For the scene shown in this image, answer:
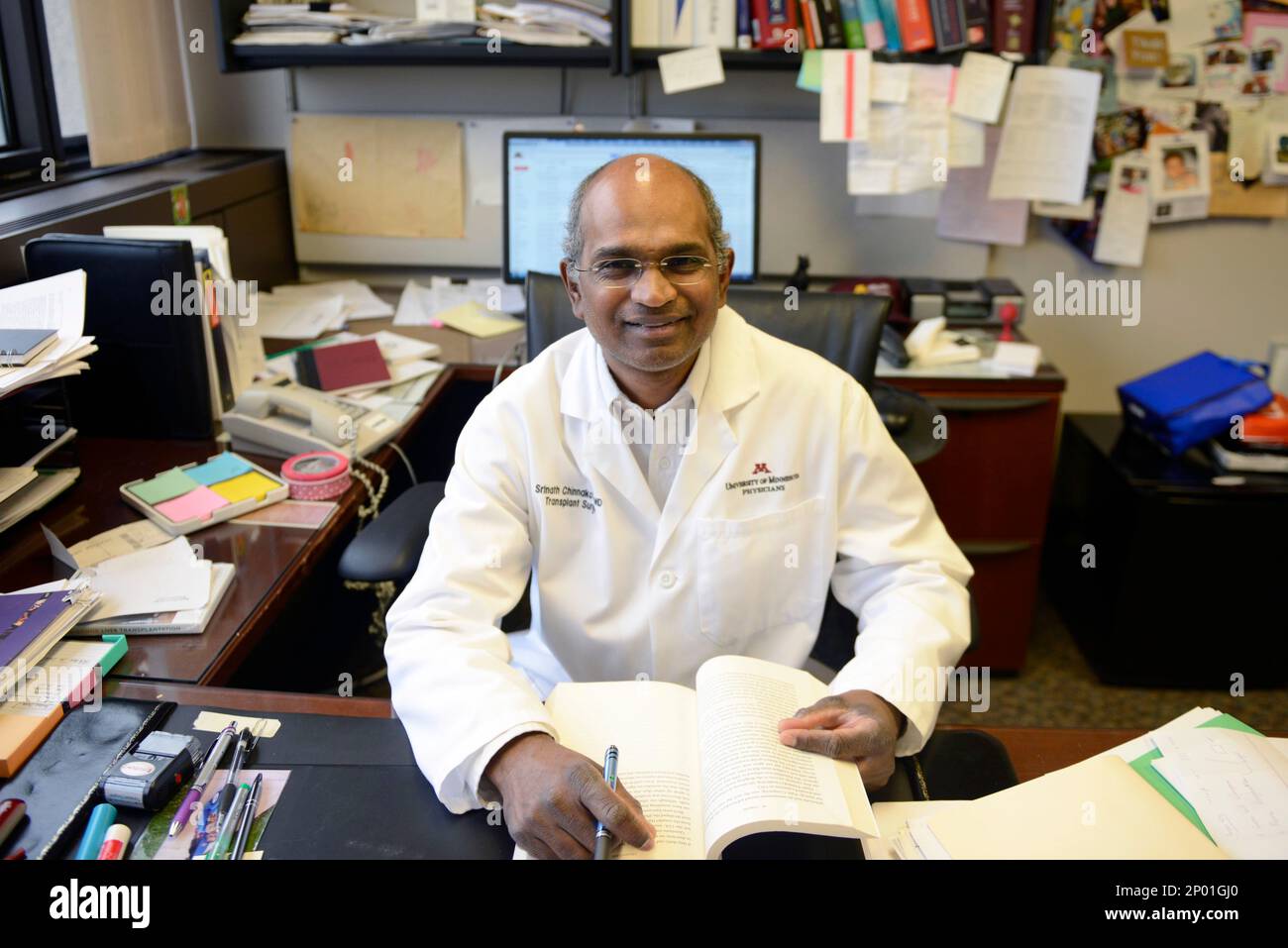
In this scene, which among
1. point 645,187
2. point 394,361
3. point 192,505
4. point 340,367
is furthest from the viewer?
point 394,361

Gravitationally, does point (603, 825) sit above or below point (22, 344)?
below

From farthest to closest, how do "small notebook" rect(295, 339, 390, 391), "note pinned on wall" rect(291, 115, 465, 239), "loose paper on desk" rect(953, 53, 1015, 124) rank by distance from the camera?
1. "note pinned on wall" rect(291, 115, 465, 239)
2. "loose paper on desk" rect(953, 53, 1015, 124)
3. "small notebook" rect(295, 339, 390, 391)

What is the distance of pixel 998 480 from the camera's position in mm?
2365

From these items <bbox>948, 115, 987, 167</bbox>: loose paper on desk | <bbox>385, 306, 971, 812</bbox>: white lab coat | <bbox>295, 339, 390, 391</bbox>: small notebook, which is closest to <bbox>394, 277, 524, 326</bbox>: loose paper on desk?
<bbox>295, 339, 390, 391</bbox>: small notebook

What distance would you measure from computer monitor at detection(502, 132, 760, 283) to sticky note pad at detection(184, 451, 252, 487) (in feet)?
2.91

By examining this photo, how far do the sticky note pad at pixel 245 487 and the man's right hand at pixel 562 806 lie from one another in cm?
82

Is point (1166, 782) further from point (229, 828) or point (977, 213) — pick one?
point (977, 213)

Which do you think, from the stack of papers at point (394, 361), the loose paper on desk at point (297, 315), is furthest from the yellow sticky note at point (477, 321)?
the loose paper on desk at point (297, 315)

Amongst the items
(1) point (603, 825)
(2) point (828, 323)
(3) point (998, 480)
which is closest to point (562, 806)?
(1) point (603, 825)

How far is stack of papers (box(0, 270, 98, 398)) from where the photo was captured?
1412mm

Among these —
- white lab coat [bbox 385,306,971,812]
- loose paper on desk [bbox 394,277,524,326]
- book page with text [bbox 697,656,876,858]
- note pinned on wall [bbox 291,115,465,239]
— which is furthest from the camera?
note pinned on wall [bbox 291,115,465,239]

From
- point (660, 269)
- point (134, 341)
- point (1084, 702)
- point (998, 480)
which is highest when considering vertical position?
point (660, 269)

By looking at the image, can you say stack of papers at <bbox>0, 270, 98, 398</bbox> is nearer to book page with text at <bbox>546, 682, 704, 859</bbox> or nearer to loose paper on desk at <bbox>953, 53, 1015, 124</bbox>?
book page with text at <bbox>546, 682, 704, 859</bbox>

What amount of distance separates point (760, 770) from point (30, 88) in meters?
2.25
